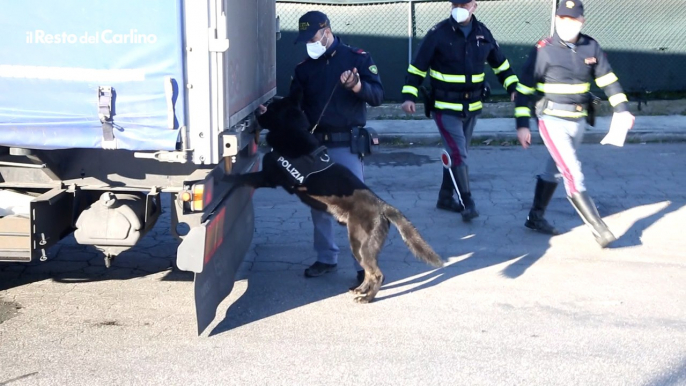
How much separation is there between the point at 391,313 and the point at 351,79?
1502 mm

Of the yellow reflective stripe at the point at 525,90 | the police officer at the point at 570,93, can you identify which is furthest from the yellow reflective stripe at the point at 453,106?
the police officer at the point at 570,93

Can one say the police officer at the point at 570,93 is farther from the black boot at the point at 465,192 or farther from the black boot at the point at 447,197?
the black boot at the point at 447,197

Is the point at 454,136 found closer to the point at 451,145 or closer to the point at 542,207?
the point at 451,145

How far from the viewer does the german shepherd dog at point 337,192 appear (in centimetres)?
494

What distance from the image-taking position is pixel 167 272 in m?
5.75

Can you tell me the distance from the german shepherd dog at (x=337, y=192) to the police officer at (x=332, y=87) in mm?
246

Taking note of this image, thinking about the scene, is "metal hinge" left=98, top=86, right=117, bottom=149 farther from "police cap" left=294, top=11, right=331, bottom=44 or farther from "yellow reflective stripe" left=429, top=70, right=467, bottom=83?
"yellow reflective stripe" left=429, top=70, right=467, bottom=83

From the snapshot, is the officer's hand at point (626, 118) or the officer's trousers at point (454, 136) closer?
the officer's hand at point (626, 118)

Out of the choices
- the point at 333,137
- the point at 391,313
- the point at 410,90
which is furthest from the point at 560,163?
the point at 391,313

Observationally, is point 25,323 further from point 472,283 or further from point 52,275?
point 472,283

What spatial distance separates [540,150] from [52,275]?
6.70m

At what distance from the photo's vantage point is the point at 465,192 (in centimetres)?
696

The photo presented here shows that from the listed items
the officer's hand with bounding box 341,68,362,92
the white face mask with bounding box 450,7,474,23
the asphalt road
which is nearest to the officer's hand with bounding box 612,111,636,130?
the asphalt road

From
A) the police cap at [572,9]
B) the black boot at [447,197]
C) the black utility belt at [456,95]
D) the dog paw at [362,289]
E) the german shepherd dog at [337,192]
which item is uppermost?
the police cap at [572,9]
